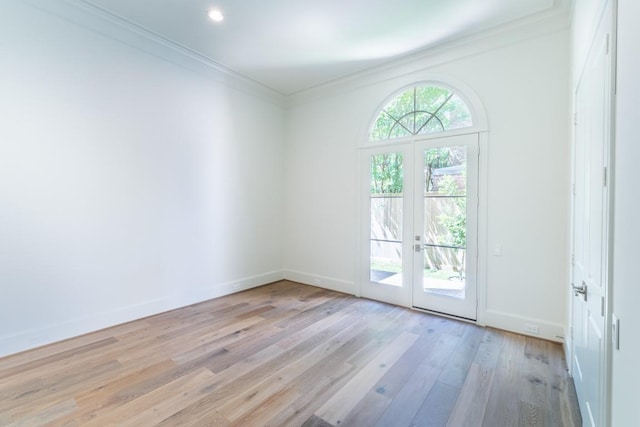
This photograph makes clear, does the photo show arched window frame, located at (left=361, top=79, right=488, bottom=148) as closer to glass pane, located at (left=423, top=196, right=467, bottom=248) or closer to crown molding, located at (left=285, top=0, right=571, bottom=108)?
crown molding, located at (left=285, top=0, right=571, bottom=108)

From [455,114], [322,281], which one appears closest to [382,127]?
[455,114]

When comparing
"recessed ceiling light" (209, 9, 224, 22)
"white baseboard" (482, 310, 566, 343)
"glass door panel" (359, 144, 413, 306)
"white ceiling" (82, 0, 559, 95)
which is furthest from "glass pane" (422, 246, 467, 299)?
"recessed ceiling light" (209, 9, 224, 22)

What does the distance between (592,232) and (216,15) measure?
12.6 feet

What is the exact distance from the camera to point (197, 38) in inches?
144

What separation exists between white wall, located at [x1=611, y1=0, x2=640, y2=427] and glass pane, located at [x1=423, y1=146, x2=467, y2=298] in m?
2.44

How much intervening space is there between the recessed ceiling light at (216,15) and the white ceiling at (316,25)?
0.05 m

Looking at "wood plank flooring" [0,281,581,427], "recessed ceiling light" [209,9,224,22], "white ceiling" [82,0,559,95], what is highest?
"white ceiling" [82,0,559,95]

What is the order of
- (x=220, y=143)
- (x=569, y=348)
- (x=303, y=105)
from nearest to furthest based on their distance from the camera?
(x=569, y=348), (x=220, y=143), (x=303, y=105)

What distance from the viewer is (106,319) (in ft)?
11.0

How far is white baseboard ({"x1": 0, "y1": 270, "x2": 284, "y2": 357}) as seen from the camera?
2.80 metres

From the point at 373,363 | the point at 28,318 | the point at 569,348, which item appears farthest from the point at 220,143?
the point at 569,348

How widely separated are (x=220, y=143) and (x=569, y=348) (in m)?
4.82

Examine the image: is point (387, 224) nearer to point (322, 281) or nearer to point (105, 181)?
point (322, 281)

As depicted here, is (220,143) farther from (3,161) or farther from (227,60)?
(3,161)
